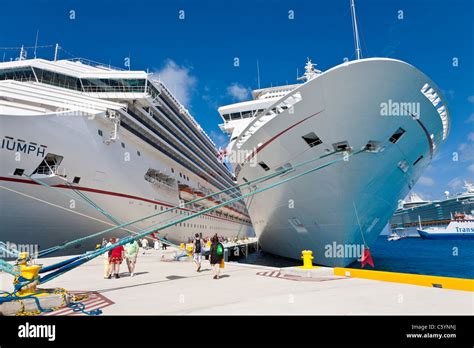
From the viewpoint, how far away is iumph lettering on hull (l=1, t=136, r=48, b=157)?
11449mm

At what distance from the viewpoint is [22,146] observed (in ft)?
39.0

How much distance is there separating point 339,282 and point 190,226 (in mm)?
24702

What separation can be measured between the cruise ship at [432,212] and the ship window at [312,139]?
69.6m

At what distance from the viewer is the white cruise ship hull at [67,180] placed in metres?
11.9

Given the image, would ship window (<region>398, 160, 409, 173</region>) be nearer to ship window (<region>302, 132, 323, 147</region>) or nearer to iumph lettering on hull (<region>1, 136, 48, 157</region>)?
ship window (<region>302, 132, 323, 147</region>)

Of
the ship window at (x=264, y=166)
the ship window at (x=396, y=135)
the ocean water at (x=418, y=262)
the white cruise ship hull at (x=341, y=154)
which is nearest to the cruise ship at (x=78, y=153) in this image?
the ship window at (x=264, y=166)

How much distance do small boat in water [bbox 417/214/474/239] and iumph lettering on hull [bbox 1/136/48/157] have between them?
76.2m

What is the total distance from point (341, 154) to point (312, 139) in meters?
1.24

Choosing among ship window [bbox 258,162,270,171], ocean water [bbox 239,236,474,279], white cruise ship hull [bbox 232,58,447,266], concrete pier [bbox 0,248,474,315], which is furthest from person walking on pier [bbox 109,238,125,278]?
ocean water [bbox 239,236,474,279]

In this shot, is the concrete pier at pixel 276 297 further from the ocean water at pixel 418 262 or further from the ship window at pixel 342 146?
the ocean water at pixel 418 262

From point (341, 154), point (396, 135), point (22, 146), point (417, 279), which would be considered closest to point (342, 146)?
point (341, 154)

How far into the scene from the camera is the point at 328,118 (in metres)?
9.91
